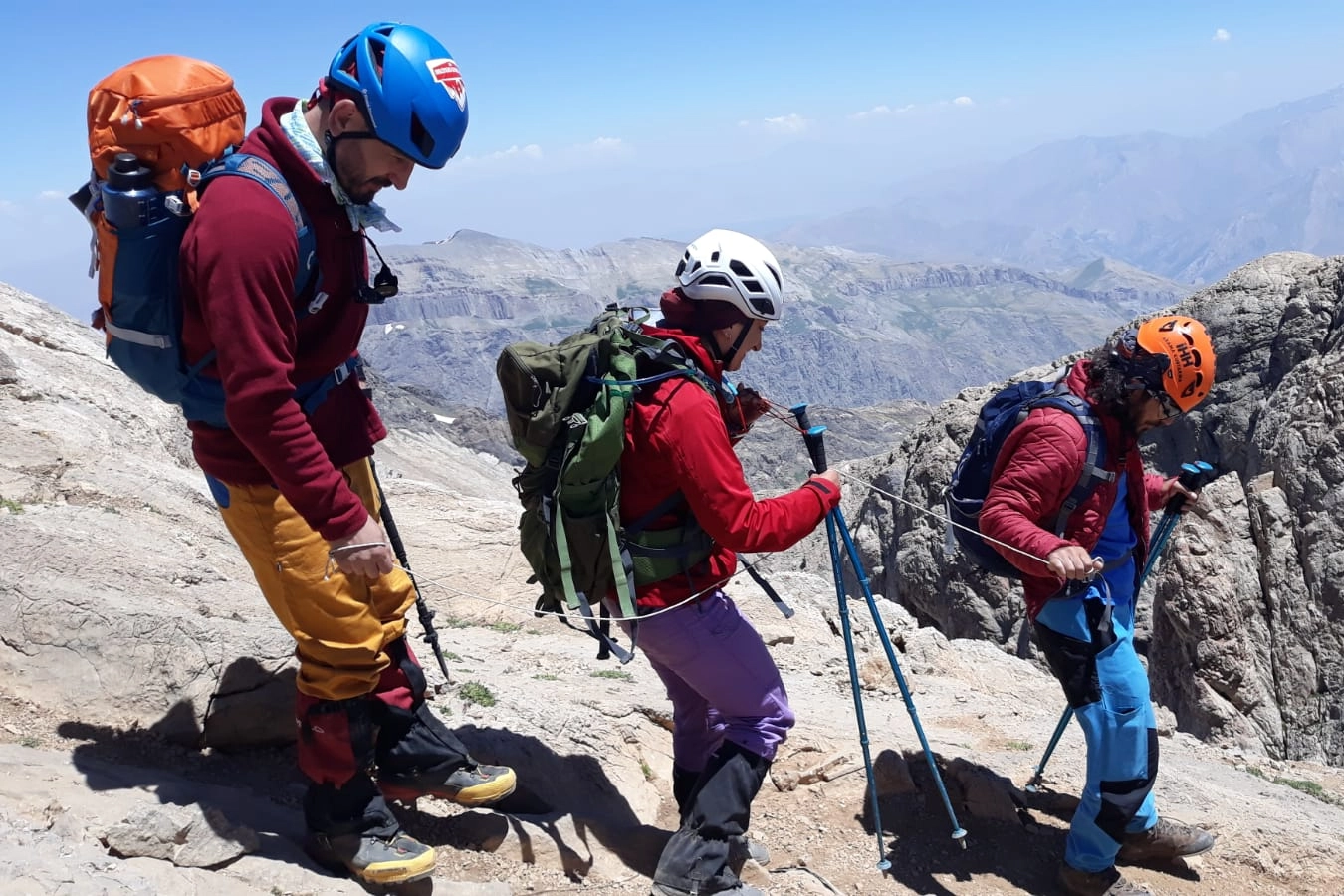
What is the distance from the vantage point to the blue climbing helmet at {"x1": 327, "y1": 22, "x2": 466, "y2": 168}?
13.3 ft

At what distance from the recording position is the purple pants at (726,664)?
16.8 feet

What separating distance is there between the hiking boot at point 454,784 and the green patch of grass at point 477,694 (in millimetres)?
1455

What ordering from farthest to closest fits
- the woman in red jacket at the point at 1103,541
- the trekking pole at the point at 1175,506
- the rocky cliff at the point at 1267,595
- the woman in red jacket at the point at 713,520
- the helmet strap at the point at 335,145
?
1. the rocky cliff at the point at 1267,595
2. the trekking pole at the point at 1175,506
3. the woman in red jacket at the point at 1103,541
4. the woman in red jacket at the point at 713,520
5. the helmet strap at the point at 335,145

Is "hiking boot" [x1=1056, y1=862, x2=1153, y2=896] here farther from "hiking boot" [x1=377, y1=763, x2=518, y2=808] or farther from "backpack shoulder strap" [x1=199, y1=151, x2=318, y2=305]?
"backpack shoulder strap" [x1=199, y1=151, x2=318, y2=305]

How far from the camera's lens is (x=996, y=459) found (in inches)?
238

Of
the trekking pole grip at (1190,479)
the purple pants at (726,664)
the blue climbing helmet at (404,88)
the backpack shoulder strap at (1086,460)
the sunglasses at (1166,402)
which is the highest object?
the blue climbing helmet at (404,88)

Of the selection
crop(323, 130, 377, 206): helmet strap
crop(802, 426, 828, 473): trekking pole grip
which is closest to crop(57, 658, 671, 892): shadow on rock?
crop(802, 426, 828, 473): trekking pole grip

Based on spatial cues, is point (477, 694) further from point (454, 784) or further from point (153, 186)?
point (153, 186)

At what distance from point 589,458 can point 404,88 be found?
188cm

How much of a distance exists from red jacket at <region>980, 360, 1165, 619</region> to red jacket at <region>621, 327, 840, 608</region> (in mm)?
1140

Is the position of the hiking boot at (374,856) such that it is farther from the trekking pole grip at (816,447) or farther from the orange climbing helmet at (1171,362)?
the orange climbing helmet at (1171,362)

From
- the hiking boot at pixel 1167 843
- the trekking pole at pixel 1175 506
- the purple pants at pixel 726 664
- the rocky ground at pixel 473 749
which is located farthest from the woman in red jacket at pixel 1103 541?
the purple pants at pixel 726 664

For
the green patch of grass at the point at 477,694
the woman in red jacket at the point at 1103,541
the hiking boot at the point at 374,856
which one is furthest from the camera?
the green patch of grass at the point at 477,694

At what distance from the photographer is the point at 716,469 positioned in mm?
4645
